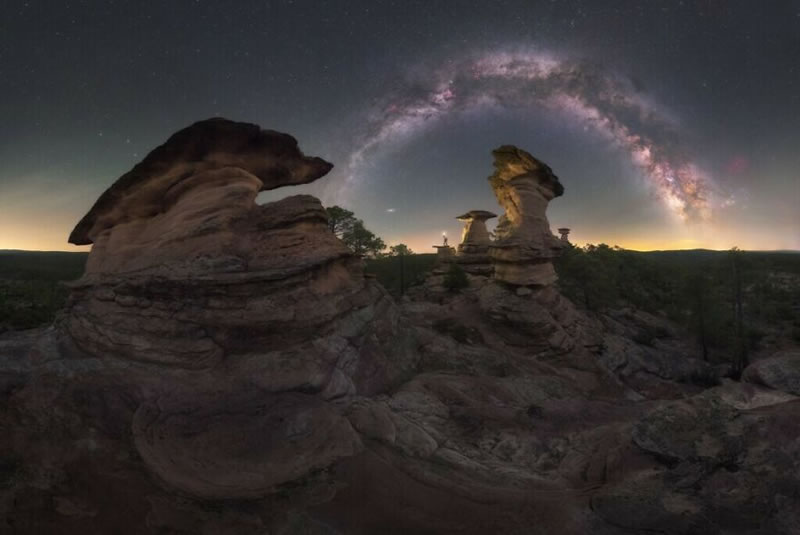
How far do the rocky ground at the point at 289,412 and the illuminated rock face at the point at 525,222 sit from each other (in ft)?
24.7

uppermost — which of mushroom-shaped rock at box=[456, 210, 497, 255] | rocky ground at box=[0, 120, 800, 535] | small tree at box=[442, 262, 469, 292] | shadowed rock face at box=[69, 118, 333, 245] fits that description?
mushroom-shaped rock at box=[456, 210, 497, 255]

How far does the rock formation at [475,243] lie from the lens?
34.4 m

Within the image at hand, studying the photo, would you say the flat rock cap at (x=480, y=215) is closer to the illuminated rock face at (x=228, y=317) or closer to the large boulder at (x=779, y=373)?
the illuminated rock face at (x=228, y=317)

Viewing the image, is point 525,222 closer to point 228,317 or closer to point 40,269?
point 228,317

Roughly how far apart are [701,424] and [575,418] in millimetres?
3813

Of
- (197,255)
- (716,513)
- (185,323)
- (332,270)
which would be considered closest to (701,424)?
(716,513)

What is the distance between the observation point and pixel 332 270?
12477 mm

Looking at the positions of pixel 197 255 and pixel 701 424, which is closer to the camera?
pixel 701 424

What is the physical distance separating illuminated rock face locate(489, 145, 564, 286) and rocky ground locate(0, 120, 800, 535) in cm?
752

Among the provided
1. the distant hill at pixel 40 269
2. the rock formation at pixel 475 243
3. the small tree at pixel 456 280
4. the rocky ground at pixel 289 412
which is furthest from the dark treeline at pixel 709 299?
the distant hill at pixel 40 269

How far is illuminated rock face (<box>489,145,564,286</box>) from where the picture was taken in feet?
69.0

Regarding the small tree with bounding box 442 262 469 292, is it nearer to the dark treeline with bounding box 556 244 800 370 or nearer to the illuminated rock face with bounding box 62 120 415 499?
the dark treeline with bounding box 556 244 800 370

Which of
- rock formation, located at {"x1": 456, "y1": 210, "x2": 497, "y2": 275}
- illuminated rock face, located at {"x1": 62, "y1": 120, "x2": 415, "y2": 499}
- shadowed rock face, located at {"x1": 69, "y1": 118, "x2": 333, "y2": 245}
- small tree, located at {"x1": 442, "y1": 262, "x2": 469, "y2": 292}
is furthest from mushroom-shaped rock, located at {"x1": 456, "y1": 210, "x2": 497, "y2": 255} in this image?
shadowed rock face, located at {"x1": 69, "y1": 118, "x2": 333, "y2": 245}

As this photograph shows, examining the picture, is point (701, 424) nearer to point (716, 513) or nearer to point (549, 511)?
point (716, 513)
